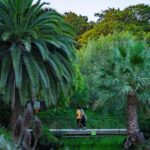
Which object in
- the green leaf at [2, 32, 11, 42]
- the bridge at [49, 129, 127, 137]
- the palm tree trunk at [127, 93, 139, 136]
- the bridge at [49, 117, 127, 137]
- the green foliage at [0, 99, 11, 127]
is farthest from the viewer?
the bridge at [49, 117, 127, 137]

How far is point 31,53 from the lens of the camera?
31.3m

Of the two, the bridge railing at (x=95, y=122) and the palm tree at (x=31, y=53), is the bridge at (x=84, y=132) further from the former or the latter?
the palm tree at (x=31, y=53)

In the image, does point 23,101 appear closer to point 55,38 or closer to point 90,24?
point 55,38

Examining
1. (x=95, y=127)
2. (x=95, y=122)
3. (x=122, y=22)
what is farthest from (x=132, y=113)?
(x=122, y=22)

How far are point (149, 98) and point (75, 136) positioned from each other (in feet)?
20.9

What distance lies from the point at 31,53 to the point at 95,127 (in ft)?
38.8

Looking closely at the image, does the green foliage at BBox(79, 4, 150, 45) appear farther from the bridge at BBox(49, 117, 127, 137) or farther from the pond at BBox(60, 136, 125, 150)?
the pond at BBox(60, 136, 125, 150)

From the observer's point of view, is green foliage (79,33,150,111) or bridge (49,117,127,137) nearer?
green foliage (79,33,150,111)

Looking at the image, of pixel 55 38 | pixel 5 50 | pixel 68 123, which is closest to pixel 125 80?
pixel 55 38

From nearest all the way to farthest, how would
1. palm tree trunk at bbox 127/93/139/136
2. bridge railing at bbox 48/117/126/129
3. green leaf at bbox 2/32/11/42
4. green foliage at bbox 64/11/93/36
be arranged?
green leaf at bbox 2/32/11/42 → palm tree trunk at bbox 127/93/139/136 → bridge railing at bbox 48/117/126/129 → green foliage at bbox 64/11/93/36

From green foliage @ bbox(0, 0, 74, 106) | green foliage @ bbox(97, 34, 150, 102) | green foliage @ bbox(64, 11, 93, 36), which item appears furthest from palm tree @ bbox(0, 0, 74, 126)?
green foliage @ bbox(64, 11, 93, 36)

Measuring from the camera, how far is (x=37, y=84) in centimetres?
3019

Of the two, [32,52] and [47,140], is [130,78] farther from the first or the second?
[47,140]

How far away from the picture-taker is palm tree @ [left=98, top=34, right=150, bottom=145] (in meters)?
32.0
